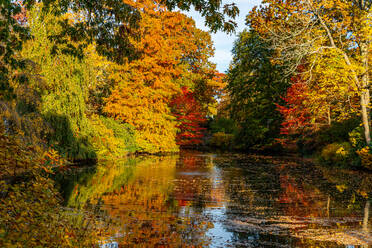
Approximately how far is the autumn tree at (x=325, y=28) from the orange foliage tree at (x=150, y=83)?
950 cm

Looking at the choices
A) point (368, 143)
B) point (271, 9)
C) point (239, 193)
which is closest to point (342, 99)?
point (368, 143)

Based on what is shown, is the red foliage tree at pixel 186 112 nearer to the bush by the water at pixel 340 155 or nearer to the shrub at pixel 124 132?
the shrub at pixel 124 132

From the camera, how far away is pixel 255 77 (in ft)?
122

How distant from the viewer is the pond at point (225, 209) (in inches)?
239

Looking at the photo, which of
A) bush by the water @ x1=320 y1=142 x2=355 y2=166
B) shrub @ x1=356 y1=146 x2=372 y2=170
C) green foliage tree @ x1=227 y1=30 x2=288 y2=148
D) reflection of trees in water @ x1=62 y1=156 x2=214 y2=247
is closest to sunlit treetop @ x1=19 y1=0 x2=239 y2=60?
reflection of trees in water @ x1=62 y1=156 x2=214 y2=247

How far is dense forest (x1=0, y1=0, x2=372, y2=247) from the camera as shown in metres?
5.54

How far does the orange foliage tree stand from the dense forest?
3.4 inches

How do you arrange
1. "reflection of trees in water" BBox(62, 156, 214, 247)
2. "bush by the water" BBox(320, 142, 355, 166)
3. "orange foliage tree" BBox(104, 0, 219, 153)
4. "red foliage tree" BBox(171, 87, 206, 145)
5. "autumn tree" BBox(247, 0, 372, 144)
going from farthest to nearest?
"red foliage tree" BBox(171, 87, 206, 145)
"orange foliage tree" BBox(104, 0, 219, 153)
"bush by the water" BBox(320, 142, 355, 166)
"autumn tree" BBox(247, 0, 372, 144)
"reflection of trees in water" BBox(62, 156, 214, 247)

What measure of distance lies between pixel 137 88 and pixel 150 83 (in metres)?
1.51

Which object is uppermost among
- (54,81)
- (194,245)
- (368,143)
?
(54,81)

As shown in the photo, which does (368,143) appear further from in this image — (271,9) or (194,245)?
(194,245)

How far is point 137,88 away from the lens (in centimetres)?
2738

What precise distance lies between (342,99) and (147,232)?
52.4 feet

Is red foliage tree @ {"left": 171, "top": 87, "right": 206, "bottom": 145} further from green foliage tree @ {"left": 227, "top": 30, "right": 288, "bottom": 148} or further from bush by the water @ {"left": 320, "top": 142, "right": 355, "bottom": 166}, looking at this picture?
bush by the water @ {"left": 320, "top": 142, "right": 355, "bottom": 166}
